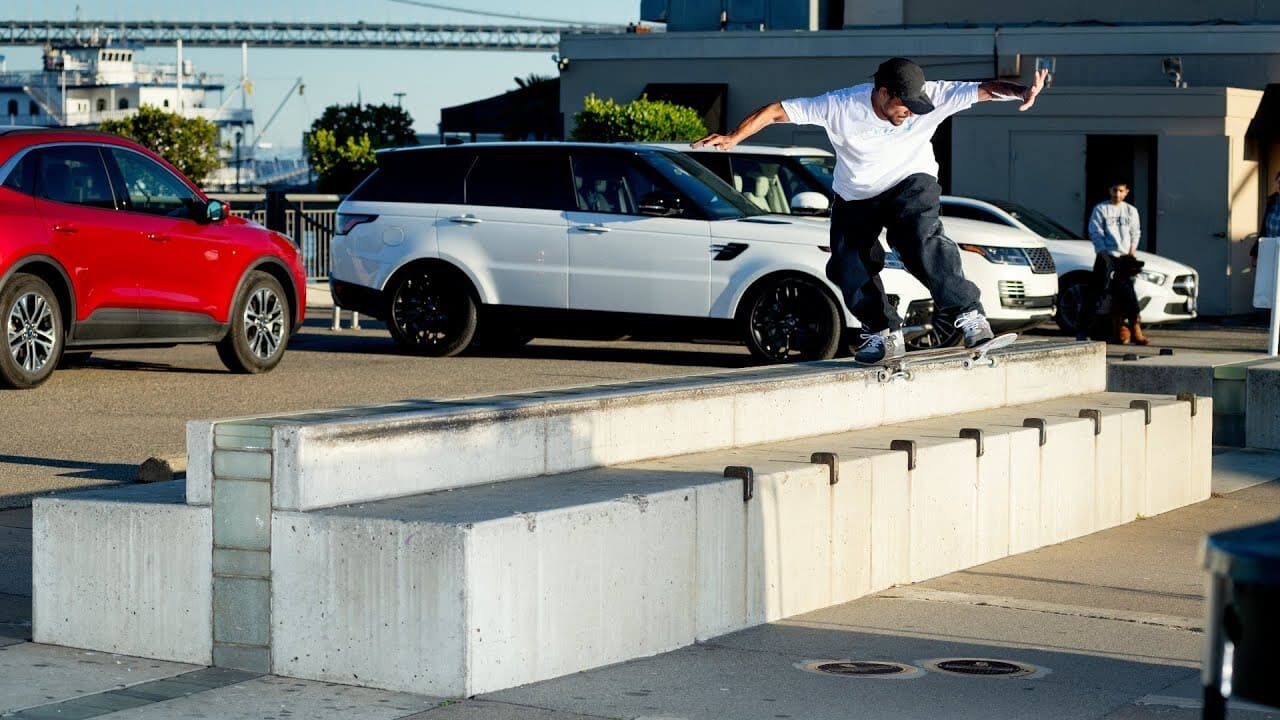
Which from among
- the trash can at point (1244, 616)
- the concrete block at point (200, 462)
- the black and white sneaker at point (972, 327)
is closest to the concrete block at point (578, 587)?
the concrete block at point (200, 462)

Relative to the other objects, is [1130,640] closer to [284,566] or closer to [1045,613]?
[1045,613]

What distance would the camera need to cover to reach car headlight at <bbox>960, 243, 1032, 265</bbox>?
710 inches

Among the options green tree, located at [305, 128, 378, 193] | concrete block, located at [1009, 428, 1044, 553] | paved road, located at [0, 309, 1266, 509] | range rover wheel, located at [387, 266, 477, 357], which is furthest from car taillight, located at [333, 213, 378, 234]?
green tree, located at [305, 128, 378, 193]

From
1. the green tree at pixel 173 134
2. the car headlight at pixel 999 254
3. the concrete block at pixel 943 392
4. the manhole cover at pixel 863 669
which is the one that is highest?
the green tree at pixel 173 134

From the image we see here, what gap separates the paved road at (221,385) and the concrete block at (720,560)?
7.25 feet

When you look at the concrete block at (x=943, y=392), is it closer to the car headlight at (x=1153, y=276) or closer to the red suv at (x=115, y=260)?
the red suv at (x=115, y=260)

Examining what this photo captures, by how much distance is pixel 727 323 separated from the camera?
52.9ft

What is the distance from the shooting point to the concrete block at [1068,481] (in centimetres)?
962

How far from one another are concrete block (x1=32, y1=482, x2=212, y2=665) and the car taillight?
10.9m

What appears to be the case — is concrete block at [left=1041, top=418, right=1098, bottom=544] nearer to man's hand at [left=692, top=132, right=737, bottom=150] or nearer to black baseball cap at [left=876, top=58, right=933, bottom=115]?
black baseball cap at [left=876, top=58, right=933, bottom=115]

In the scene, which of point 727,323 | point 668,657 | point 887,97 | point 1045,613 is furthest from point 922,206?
point 727,323

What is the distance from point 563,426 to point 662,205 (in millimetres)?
9133

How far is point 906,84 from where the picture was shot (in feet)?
30.5

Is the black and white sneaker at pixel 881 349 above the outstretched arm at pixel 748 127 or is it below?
below
